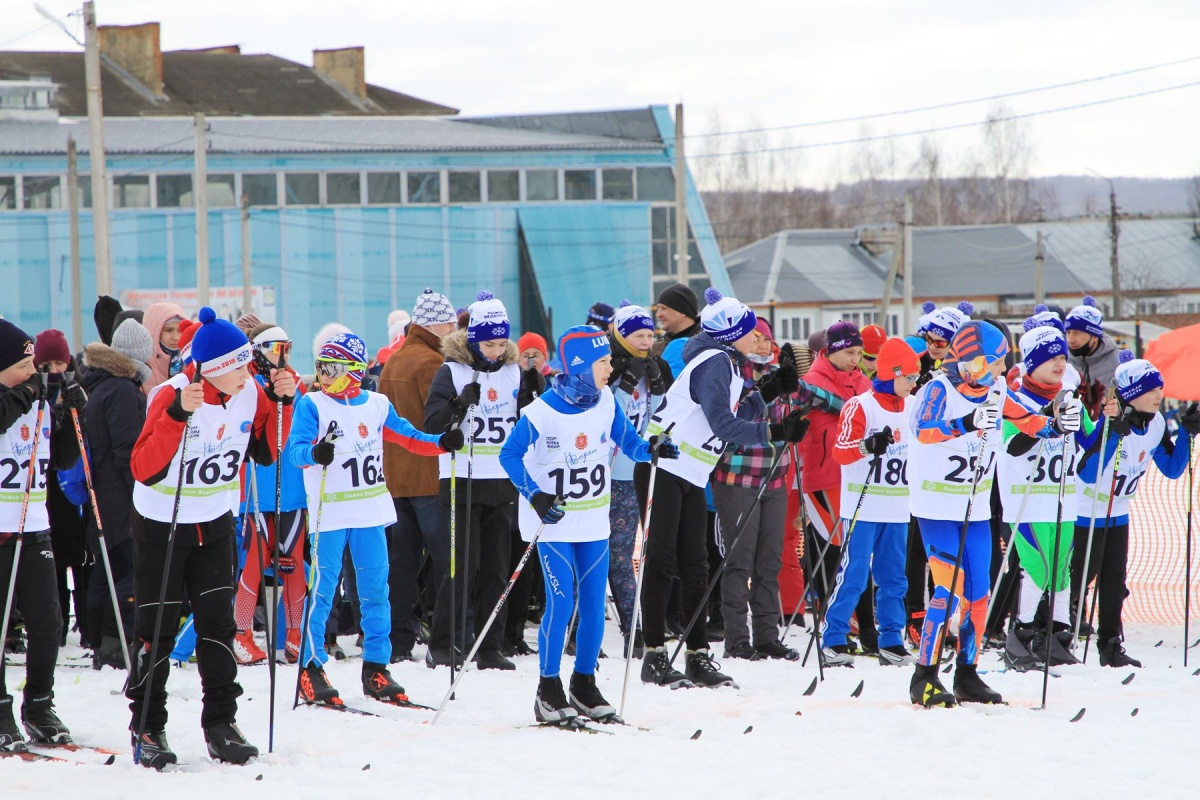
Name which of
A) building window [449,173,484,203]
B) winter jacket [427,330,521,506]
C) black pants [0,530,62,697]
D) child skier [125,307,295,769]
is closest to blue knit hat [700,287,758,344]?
winter jacket [427,330,521,506]

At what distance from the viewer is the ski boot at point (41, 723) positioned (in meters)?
5.39

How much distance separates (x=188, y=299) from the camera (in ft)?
102

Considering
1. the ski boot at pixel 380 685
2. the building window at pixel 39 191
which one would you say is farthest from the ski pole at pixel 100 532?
the building window at pixel 39 191

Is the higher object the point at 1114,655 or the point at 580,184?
the point at 580,184

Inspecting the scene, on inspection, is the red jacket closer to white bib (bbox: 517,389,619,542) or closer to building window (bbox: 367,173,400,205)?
white bib (bbox: 517,389,619,542)

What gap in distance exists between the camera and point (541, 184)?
110ft

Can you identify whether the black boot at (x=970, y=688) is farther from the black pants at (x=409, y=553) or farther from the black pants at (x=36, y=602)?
the black pants at (x=36, y=602)

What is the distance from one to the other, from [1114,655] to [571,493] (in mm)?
3822

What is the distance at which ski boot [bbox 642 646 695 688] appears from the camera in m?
6.58

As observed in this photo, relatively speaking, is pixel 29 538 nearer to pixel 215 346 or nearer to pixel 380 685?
pixel 215 346

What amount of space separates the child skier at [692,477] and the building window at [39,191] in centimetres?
2947

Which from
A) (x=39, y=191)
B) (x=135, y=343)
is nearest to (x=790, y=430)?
(x=135, y=343)

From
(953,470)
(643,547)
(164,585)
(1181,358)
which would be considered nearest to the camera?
(164,585)

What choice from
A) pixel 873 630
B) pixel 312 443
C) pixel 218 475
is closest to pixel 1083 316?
pixel 873 630
